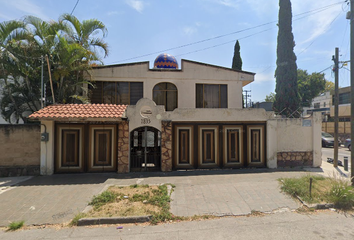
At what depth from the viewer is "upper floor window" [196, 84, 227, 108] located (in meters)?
12.6

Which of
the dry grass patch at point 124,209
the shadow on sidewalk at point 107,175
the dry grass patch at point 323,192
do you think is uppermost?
the dry grass patch at point 323,192

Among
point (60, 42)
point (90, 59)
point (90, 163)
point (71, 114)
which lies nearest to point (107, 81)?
point (90, 59)

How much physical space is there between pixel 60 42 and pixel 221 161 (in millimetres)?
9821

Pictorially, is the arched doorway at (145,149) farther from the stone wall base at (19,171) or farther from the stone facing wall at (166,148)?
the stone wall base at (19,171)

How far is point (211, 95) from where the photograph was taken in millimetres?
12711

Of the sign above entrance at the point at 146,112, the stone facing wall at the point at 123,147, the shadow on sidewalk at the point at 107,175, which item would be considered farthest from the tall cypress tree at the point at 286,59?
the stone facing wall at the point at 123,147

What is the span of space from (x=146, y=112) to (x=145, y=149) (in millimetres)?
1744

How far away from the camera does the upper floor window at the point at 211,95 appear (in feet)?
41.2

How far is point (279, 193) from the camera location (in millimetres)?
6238

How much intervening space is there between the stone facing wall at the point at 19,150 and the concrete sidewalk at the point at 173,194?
100cm

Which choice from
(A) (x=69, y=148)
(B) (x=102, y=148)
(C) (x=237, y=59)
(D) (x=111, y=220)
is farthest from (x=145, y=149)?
(C) (x=237, y=59)

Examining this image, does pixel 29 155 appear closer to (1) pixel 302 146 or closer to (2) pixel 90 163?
(2) pixel 90 163

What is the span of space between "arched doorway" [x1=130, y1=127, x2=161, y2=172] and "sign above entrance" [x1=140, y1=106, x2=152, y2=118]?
2.11 feet

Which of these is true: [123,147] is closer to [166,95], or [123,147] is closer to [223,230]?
[166,95]
